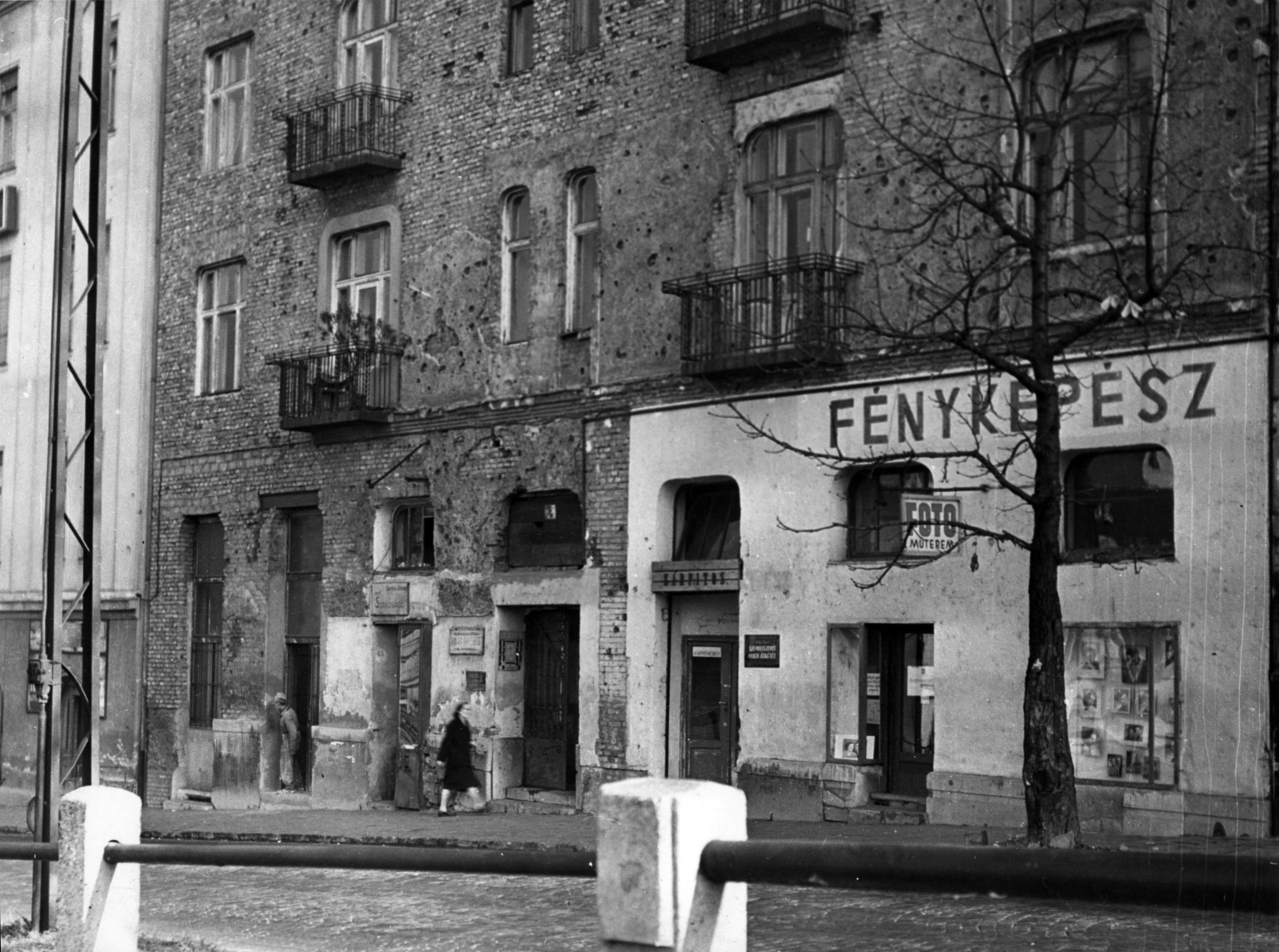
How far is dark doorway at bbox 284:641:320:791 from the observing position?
90.0ft

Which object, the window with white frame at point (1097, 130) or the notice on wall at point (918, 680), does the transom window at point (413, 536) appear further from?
the window with white frame at point (1097, 130)

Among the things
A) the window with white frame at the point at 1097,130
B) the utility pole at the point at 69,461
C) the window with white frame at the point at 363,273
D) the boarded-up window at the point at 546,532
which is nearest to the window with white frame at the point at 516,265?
the boarded-up window at the point at 546,532

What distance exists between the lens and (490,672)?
24156mm

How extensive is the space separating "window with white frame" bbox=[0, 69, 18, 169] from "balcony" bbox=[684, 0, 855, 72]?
17.5 m

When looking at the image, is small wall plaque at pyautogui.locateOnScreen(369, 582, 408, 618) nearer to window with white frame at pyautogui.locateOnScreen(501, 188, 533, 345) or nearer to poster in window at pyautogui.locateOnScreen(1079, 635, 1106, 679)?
window with white frame at pyautogui.locateOnScreen(501, 188, 533, 345)

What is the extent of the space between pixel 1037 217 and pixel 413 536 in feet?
41.5

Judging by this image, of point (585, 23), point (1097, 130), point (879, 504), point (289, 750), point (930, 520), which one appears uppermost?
point (585, 23)

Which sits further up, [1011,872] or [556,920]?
[1011,872]

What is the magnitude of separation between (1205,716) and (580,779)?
8.63 metres

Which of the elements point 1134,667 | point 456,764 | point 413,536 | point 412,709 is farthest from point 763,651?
point 413,536

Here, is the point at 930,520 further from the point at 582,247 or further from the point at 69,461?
the point at 69,461

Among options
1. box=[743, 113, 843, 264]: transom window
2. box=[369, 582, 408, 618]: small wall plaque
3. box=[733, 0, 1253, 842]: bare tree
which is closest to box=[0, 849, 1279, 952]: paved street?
box=[733, 0, 1253, 842]: bare tree

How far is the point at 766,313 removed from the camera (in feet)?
68.0

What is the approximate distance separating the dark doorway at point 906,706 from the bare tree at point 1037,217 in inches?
35.4
